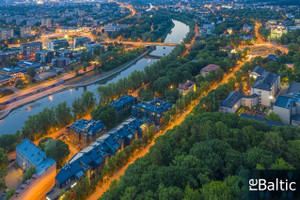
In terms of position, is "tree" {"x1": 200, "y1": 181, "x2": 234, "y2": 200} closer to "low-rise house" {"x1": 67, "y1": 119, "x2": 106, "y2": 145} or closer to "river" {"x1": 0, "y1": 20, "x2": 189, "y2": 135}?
"low-rise house" {"x1": 67, "y1": 119, "x2": 106, "y2": 145}

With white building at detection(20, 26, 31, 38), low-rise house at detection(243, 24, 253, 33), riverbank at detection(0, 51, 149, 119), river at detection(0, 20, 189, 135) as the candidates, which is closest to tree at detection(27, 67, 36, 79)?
riverbank at detection(0, 51, 149, 119)

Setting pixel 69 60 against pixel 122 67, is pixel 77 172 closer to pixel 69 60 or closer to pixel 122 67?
pixel 122 67

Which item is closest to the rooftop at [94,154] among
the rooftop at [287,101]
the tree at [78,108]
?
the tree at [78,108]

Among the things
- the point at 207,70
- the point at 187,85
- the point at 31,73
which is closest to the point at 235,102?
the point at 187,85

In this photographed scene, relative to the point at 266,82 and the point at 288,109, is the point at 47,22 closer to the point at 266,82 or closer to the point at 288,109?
the point at 266,82

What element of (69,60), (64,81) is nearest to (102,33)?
(69,60)

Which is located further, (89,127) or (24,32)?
(24,32)
